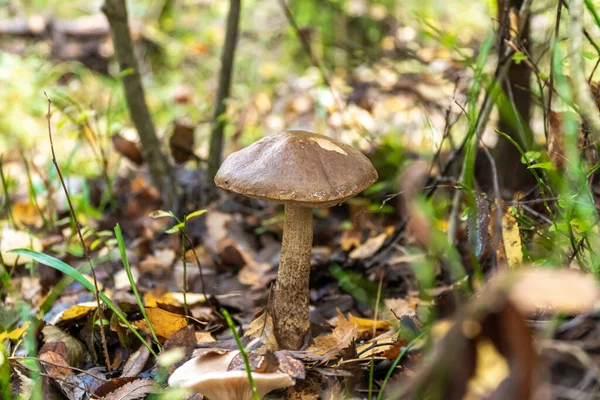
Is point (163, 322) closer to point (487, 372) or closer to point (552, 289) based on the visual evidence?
point (487, 372)

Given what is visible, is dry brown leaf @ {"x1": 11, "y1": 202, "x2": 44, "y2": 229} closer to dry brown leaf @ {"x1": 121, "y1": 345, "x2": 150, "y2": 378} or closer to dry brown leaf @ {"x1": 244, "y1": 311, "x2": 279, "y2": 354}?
dry brown leaf @ {"x1": 121, "y1": 345, "x2": 150, "y2": 378}

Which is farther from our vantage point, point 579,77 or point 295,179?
point 295,179

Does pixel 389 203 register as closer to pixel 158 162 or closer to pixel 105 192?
pixel 158 162

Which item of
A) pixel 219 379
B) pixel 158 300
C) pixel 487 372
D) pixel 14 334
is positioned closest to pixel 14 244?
pixel 14 334

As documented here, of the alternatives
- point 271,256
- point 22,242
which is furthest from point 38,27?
point 271,256

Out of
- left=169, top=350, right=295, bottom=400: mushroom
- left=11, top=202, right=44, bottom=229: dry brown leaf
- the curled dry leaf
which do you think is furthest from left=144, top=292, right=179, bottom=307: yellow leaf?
left=11, top=202, right=44, bottom=229: dry brown leaf
